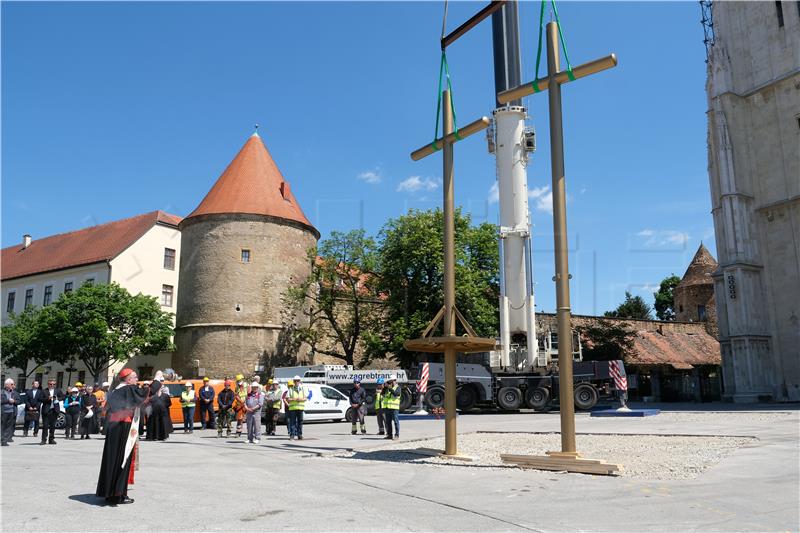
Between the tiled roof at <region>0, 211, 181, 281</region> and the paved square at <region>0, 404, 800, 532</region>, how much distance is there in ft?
118

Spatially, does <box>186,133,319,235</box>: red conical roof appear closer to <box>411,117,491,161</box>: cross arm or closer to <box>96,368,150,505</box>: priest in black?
<box>411,117,491,161</box>: cross arm

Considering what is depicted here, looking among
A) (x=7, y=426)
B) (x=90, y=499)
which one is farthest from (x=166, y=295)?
(x=90, y=499)

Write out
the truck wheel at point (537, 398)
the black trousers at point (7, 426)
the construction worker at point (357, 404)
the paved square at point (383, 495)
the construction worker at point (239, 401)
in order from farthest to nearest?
the truck wheel at point (537, 398), the construction worker at point (239, 401), the construction worker at point (357, 404), the black trousers at point (7, 426), the paved square at point (383, 495)

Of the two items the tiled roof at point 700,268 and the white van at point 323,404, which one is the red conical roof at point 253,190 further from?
the tiled roof at point 700,268

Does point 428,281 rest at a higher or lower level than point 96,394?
higher

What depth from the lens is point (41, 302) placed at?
159 feet

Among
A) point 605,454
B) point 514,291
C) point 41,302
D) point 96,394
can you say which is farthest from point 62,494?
point 41,302

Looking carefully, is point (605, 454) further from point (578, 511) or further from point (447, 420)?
point (578, 511)

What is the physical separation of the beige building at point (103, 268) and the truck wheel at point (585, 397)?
2780 cm

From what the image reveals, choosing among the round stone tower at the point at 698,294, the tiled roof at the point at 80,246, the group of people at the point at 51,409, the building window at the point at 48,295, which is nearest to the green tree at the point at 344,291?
the tiled roof at the point at 80,246

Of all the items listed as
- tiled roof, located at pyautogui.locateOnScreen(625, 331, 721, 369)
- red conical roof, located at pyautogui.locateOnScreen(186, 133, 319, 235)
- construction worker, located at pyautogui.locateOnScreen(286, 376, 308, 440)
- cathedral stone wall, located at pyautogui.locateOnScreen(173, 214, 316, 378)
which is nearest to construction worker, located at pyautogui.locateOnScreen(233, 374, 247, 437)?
construction worker, located at pyautogui.locateOnScreen(286, 376, 308, 440)

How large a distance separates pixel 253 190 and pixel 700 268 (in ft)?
139

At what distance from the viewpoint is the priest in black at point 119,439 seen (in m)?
7.03

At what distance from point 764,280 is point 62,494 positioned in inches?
1397
